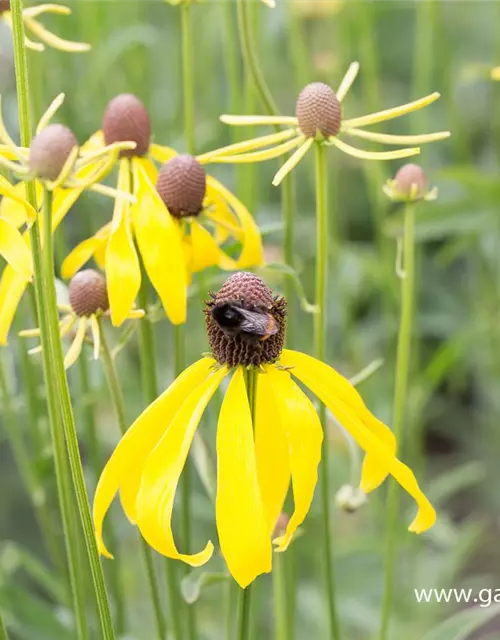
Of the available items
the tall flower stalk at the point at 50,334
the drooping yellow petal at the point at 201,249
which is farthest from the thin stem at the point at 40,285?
the drooping yellow petal at the point at 201,249

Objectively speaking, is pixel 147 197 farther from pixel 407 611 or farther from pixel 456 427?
pixel 456 427

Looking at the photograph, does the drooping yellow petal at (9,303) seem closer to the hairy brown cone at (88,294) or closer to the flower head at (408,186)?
the hairy brown cone at (88,294)

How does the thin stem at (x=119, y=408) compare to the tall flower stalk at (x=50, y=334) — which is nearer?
the tall flower stalk at (x=50, y=334)

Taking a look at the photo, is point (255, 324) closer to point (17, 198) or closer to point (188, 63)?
point (17, 198)

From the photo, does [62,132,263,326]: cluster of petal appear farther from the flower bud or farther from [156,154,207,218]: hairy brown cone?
the flower bud

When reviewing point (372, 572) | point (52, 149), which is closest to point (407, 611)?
point (372, 572)

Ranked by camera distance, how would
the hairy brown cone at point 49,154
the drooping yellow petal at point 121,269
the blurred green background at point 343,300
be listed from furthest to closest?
the blurred green background at point 343,300
the drooping yellow petal at point 121,269
the hairy brown cone at point 49,154
